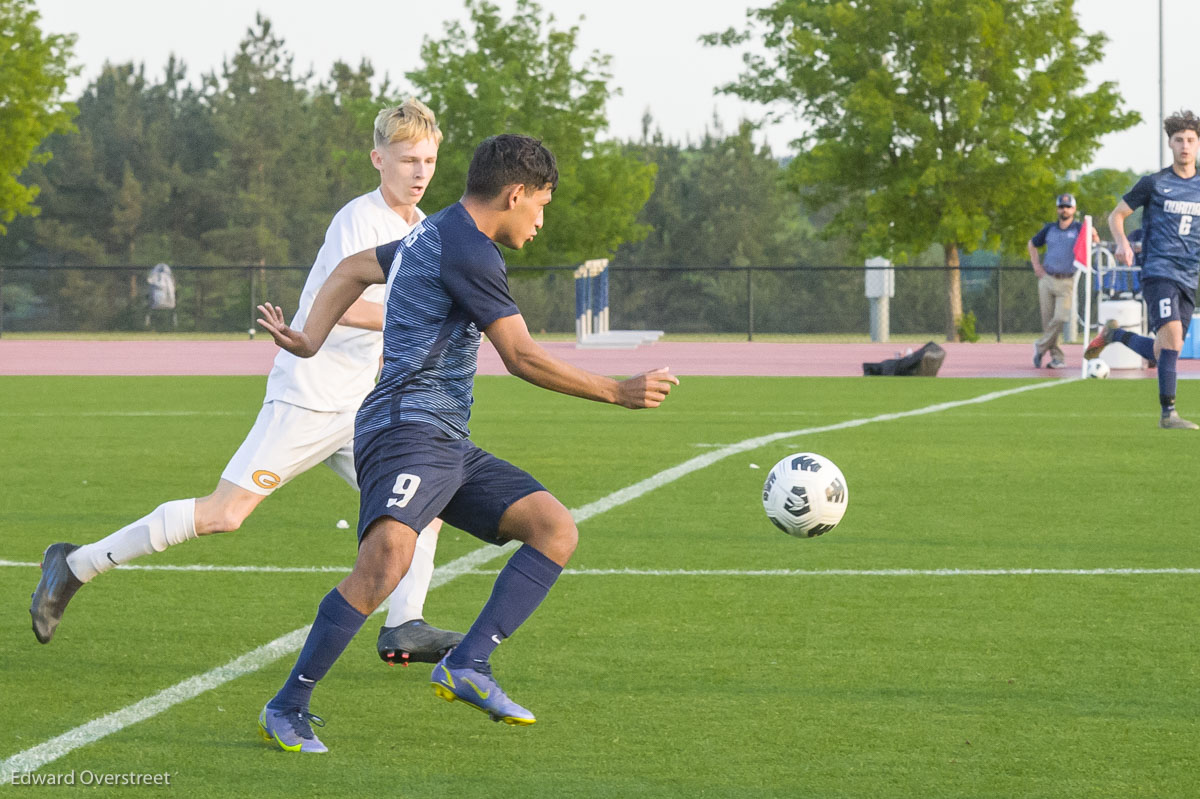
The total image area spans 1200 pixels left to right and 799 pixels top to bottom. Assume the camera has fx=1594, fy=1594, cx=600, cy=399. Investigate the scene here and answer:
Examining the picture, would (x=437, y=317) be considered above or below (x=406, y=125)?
below

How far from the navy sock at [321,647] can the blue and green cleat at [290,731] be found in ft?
0.07

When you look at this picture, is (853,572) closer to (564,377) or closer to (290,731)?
(564,377)

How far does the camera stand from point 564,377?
178 inches

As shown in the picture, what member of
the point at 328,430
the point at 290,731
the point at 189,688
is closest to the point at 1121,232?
the point at 328,430

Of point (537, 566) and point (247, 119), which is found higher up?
point (247, 119)

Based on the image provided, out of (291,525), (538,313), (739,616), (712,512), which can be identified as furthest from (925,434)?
(538,313)

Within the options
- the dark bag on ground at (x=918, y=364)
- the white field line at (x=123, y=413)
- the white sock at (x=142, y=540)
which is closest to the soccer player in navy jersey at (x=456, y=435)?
the white sock at (x=142, y=540)

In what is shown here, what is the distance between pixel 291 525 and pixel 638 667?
12.2 feet

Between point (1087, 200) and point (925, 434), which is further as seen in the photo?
point (1087, 200)

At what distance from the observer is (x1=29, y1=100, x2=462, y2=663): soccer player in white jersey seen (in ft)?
18.0

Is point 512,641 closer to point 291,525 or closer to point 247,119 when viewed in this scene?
point 291,525

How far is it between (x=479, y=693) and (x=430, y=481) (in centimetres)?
61

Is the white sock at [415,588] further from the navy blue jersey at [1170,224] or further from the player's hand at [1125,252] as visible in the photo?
the navy blue jersey at [1170,224]

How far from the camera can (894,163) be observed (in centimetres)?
3853
